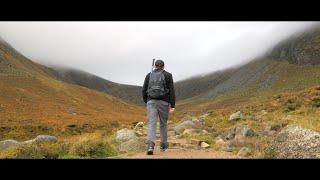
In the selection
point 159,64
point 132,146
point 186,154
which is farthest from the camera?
point 132,146

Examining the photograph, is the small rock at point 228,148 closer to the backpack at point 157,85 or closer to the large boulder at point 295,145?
the large boulder at point 295,145

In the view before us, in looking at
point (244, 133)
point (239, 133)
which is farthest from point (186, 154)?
point (239, 133)

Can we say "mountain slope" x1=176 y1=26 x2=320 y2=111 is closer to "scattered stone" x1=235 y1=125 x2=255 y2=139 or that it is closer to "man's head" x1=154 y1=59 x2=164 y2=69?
"scattered stone" x1=235 y1=125 x2=255 y2=139

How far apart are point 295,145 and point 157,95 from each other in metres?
2.98

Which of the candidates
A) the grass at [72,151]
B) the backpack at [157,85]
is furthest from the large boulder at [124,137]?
the backpack at [157,85]

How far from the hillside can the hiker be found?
4739cm

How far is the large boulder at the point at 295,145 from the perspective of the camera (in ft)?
34.4

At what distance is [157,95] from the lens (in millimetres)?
11578

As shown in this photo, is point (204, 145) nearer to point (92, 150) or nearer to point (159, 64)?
point (92, 150)

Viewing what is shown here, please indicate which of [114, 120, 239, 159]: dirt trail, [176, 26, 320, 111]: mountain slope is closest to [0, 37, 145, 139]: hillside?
[176, 26, 320, 111]: mountain slope

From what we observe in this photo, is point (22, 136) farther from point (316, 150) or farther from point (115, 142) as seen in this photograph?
point (316, 150)

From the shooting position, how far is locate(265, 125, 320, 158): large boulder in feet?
34.4
